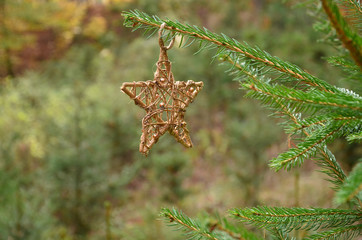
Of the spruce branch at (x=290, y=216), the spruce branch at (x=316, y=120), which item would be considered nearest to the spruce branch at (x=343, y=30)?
the spruce branch at (x=316, y=120)

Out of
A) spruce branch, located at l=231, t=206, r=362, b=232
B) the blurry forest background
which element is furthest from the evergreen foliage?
the blurry forest background

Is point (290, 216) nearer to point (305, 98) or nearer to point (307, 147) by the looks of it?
point (307, 147)

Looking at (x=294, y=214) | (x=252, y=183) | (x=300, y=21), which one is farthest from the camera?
(x=300, y=21)

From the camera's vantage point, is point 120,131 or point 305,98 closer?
point 305,98

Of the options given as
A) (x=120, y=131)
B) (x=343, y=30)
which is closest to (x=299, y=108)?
(x=343, y=30)

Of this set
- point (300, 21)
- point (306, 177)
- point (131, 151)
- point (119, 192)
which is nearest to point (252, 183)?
point (306, 177)

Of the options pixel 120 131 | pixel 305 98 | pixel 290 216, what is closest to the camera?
pixel 305 98

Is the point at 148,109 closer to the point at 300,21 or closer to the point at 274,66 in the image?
the point at 274,66
